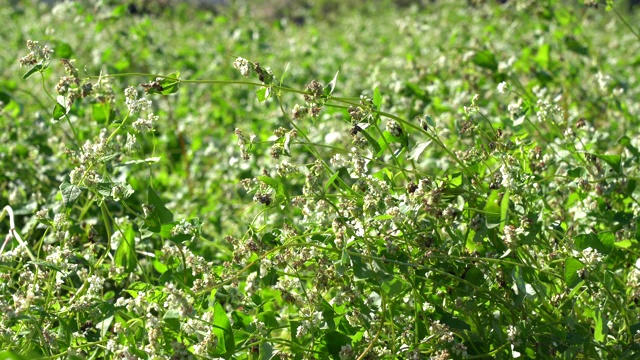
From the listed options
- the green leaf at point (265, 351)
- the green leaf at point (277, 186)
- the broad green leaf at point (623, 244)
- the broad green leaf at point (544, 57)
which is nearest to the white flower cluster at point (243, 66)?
the green leaf at point (277, 186)

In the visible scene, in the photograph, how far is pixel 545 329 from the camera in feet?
6.10

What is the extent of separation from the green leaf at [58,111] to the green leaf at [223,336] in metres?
0.68

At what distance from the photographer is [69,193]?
186 centimetres

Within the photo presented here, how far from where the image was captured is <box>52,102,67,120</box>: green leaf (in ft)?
6.63

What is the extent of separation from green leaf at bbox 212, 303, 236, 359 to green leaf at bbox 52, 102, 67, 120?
682 millimetres

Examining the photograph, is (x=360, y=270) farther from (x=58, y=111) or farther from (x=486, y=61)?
(x=486, y=61)

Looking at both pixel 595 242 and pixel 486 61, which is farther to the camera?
pixel 486 61

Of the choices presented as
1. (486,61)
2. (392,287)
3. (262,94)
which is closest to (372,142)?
(262,94)

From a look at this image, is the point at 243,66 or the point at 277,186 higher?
the point at 243,66

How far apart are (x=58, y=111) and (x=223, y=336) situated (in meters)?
0.74

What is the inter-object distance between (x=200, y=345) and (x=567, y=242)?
870mm

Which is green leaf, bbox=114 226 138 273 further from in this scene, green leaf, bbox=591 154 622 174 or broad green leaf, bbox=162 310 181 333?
green leaf, bbox=591 154 622 174

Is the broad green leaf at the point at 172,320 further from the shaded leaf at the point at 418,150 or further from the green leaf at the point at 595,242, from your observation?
the green leaf at the point at 595,242

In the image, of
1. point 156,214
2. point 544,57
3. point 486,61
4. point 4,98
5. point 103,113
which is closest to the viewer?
point 156,214
